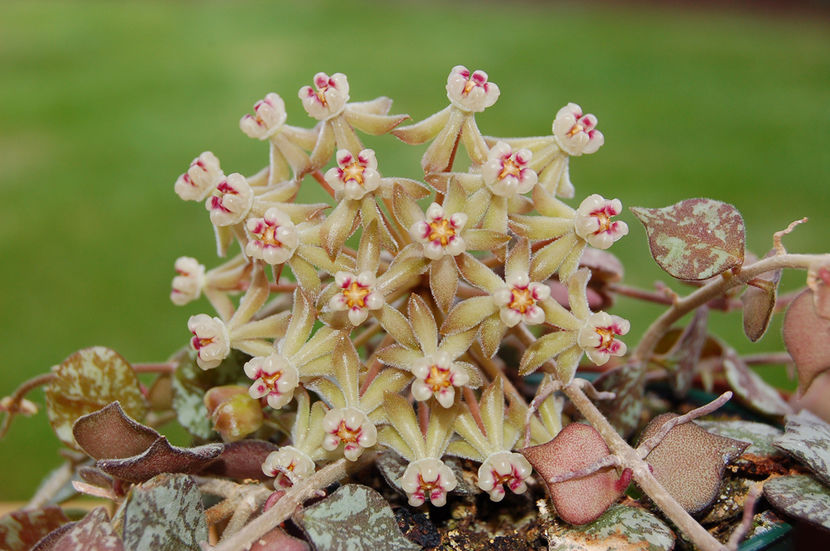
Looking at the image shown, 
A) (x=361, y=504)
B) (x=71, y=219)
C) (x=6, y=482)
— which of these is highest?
(x=361, y=504)

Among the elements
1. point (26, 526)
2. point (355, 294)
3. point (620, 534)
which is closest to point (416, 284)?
point (355, 294)

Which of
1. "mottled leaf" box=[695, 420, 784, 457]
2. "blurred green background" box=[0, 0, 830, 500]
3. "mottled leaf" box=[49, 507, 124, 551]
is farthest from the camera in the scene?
"blurred green background" box=[0, 0, 830, 500]

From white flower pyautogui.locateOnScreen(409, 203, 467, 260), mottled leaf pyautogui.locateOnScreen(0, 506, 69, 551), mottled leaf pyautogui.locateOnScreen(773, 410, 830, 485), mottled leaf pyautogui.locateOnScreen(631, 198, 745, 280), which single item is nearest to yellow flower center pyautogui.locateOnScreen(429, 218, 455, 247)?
white flower pyautogui.locateOnScreen(409, 203, 467, 260)

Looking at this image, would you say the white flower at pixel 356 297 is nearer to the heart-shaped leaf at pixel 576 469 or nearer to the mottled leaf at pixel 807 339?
the heart-shaped leaf at pixel 576 469

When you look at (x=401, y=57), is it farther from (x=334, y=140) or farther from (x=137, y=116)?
(x=334, y=140)

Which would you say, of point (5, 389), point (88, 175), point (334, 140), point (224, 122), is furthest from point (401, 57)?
point (334, 140)

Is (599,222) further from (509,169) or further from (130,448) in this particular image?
(130,448)

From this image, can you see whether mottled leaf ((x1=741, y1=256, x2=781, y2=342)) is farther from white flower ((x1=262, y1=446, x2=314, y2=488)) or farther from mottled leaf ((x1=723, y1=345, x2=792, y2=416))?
white flower ((x1=262, y1=446, x2=314, y2=488))
